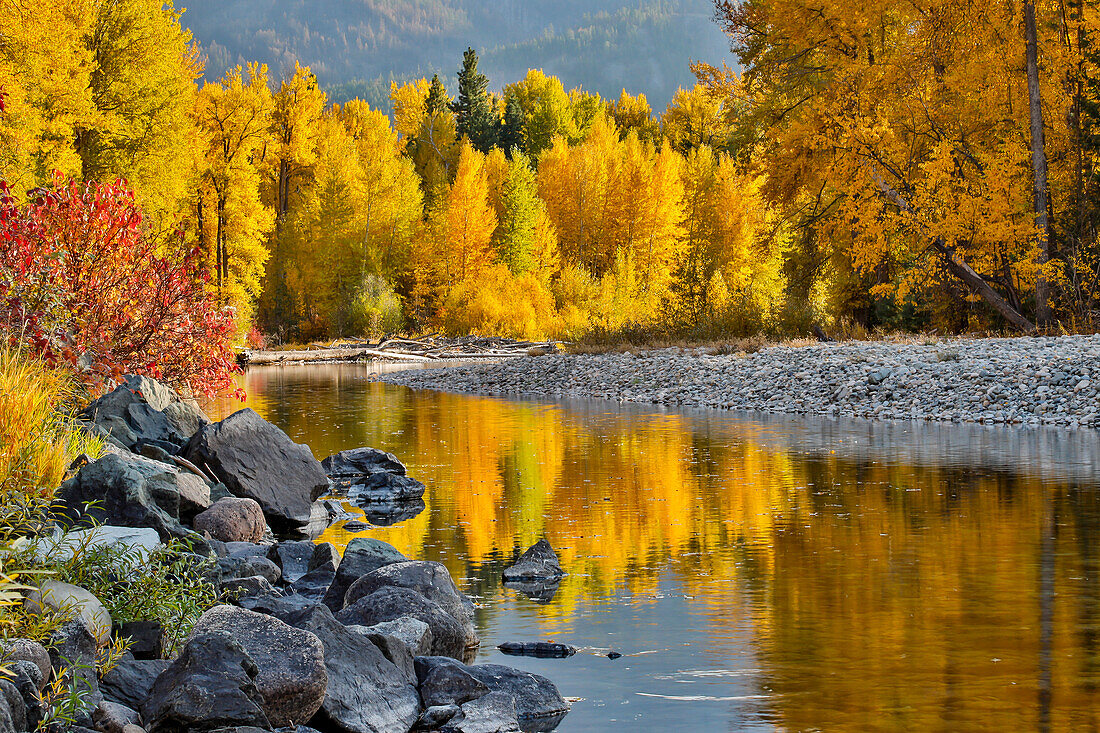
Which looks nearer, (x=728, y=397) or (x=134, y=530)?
(x=134, y=530)

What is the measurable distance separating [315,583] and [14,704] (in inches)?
142

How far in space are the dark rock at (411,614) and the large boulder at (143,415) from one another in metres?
5.50

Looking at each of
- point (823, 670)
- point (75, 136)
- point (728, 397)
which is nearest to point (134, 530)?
point (823, 670)

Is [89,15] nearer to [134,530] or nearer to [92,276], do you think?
[92,276]

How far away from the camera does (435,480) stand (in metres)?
13.1

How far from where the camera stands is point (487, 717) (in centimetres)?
515

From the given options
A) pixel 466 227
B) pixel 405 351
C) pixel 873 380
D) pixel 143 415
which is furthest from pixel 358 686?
pixel 466 227

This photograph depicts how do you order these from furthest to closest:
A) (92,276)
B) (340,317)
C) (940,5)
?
(340,317)
(940,5)
(92,276)

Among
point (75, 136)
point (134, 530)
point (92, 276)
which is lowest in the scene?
point (134, 530)

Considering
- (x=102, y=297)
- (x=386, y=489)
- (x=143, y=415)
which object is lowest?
(x=386, y=489)

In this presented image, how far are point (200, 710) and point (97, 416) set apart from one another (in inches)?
289

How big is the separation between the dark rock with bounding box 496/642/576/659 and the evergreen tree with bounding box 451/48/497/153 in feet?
198

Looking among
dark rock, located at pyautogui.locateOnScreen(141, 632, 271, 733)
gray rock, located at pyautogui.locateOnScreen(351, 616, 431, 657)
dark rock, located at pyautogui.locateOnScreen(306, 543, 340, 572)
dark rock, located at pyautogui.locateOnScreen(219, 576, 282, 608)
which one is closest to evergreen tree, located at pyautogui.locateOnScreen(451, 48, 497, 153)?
dark rock, located at pyautogui.locateOnScreen(306, 543, 340, 572)

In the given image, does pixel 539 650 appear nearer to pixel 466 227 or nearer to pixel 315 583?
pixel 315 583
